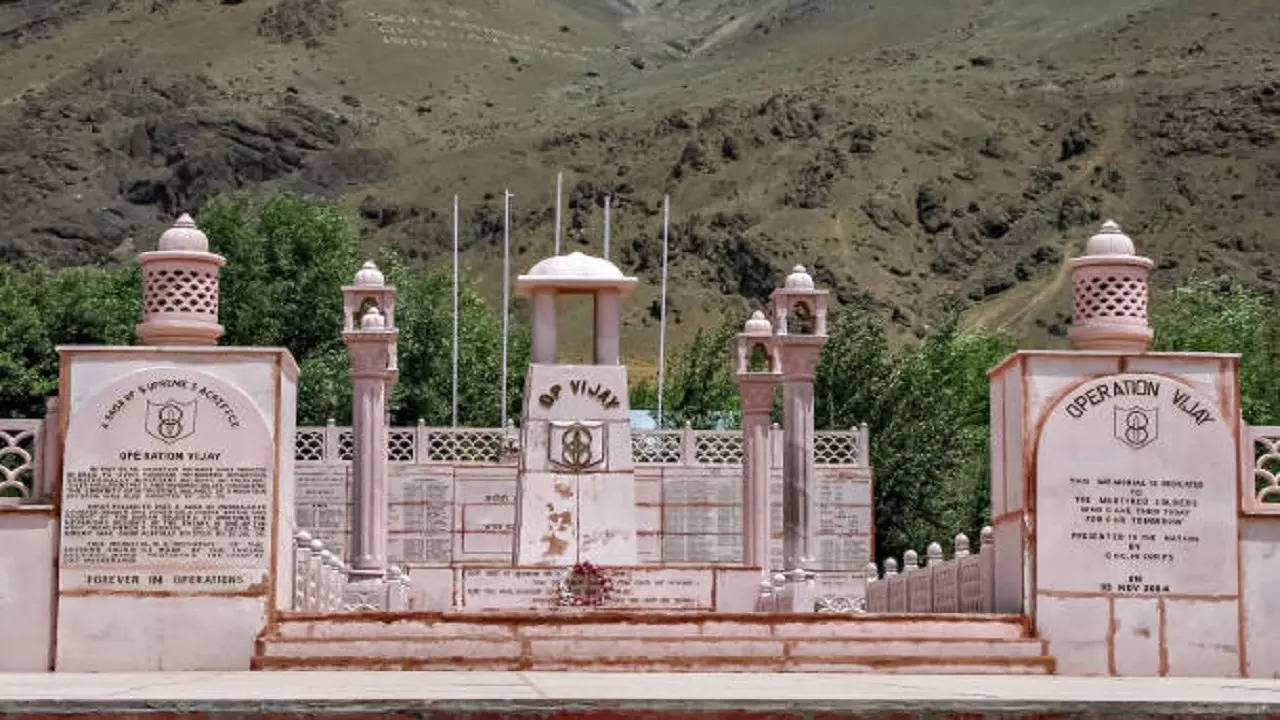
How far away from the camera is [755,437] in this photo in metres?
→ 31.9

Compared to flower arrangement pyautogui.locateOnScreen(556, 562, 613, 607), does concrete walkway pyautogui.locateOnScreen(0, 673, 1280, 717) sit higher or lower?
lower

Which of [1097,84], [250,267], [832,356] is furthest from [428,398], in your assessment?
[1097,84]

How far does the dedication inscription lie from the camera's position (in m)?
17.6

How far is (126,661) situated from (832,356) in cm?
3643

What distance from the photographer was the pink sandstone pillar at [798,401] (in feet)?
91.9

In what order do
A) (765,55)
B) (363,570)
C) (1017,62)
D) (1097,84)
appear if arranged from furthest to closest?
(765,55)
(1017,62)
(1097,84)
(363,570)

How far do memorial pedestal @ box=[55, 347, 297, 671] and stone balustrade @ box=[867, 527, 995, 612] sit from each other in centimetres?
577

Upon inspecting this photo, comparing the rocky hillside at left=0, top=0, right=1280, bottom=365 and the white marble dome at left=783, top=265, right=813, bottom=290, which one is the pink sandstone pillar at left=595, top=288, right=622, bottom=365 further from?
the rocky hillside at left=0, top=0, right=1280, bottom=365

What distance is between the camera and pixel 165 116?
140m

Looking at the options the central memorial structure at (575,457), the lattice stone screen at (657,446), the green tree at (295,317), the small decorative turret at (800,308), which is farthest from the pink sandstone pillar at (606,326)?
the green tree at (295,317)

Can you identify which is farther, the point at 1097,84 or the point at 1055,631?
the point at 1097,84

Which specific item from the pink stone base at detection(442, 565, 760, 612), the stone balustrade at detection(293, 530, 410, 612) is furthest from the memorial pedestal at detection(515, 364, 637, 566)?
the pink stone base at detection(442, 565, 760, 612)

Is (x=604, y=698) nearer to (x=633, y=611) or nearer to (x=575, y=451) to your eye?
(x=633, y=611)

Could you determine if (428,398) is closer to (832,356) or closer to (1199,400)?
(832,356)
